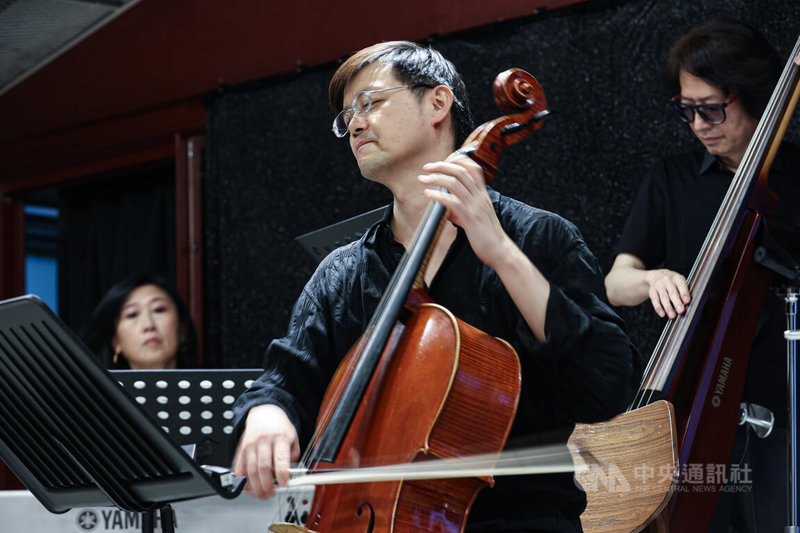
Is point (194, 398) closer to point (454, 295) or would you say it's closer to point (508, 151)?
point (454, 295)

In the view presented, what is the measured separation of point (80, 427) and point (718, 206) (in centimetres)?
140

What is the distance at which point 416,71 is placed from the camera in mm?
1460

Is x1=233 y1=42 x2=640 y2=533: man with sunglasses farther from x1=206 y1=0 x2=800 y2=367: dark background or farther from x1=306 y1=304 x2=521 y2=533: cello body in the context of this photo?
x1=206 y1=0 x2=800 y2=367: dark background

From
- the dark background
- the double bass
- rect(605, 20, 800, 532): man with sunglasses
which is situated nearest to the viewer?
the double bass

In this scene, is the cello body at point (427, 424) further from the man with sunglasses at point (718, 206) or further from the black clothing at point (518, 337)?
the man with sunglasses at point (718, 206)

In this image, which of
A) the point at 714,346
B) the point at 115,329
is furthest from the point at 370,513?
the point at 115,329

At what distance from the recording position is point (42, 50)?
3.89 meters

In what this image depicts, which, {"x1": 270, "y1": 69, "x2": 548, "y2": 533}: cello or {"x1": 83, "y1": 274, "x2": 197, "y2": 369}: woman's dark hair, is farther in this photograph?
{"x1": 83, "y1": 274, "x2": 197, "y2": 369}: woman's dark hair

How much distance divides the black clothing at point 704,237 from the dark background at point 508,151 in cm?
30

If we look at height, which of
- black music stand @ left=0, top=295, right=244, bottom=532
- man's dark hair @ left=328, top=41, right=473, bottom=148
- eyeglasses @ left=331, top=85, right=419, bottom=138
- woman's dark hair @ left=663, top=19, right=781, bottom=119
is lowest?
black music stand @ left=0, top=295, right=244, bottom=532

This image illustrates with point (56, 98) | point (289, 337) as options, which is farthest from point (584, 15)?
point (56, 98)

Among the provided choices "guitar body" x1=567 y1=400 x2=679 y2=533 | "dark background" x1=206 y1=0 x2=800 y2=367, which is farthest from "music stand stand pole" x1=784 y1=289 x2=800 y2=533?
"dark background" x1=206 y1=0 x2=800 y2=367

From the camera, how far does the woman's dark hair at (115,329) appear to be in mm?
2869

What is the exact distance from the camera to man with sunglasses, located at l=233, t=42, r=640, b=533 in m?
1.17
